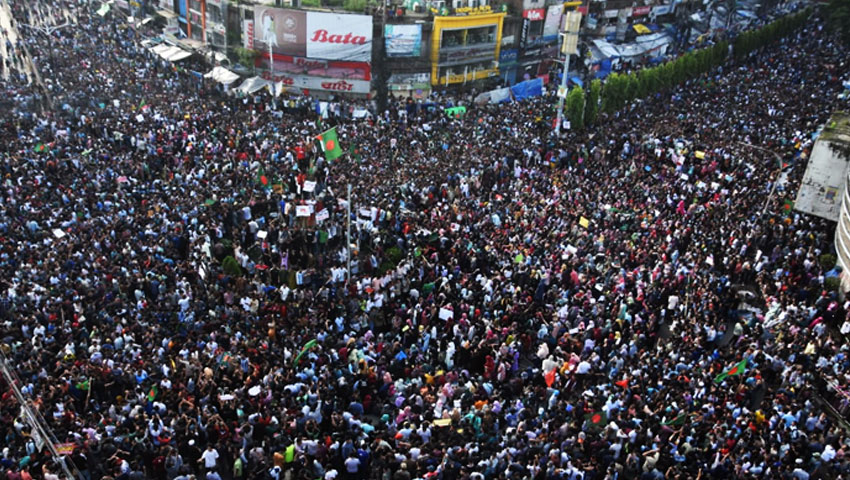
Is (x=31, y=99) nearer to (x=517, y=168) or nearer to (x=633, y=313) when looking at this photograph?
(x=517, y=168)

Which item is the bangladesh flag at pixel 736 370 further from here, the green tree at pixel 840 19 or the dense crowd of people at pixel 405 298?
the green tree at pixel 840 19

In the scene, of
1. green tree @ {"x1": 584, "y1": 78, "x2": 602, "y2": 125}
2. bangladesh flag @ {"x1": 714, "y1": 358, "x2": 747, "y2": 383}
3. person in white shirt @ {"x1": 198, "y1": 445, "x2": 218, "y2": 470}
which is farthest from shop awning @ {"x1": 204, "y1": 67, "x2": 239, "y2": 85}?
bangladesh flag @ {"x1": 714, "y1": 358, "x2": 747, "y2": 383}

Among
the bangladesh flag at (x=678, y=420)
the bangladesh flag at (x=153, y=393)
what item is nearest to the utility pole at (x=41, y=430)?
the bangladesh flag at (x=153, y=393)

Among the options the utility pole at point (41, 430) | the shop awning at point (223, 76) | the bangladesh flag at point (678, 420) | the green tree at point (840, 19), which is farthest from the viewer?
the green tree at point (840, 19)

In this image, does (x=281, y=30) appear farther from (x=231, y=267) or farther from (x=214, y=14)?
(x=231, y=267)

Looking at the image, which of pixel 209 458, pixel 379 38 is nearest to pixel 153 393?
pixel 209 458

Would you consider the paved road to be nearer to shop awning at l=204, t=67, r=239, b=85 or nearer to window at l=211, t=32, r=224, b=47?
shop awning at l=204, t=67, r=239, b=85
